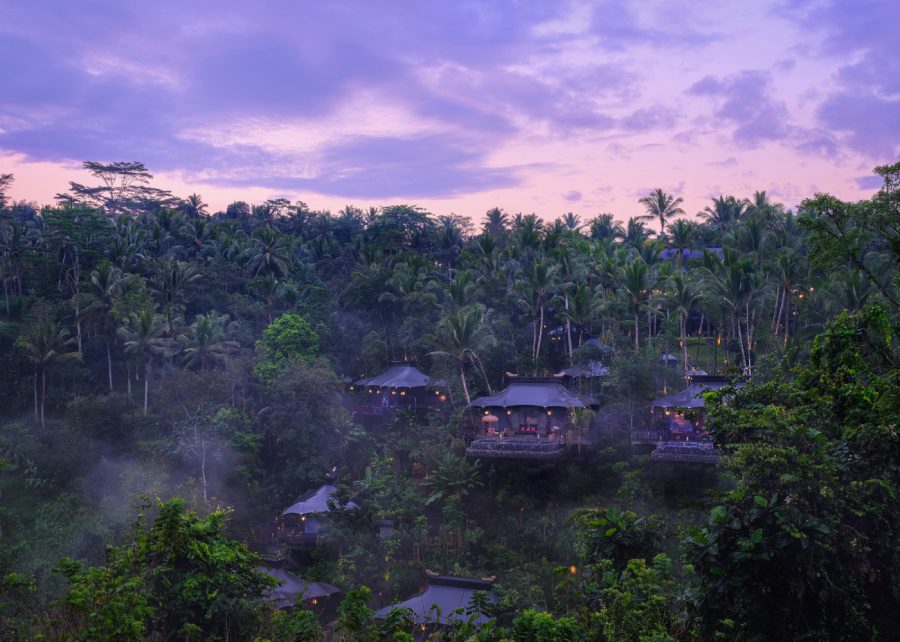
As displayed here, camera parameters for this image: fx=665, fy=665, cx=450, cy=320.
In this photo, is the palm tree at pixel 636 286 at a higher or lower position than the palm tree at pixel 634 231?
lower

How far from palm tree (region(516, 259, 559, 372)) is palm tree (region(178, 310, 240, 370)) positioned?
66.8 feet

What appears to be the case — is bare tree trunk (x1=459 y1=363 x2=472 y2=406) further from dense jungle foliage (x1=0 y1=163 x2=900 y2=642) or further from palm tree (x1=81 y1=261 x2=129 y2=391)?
palm tree (x1=81 y1=261 x2=129 y2=391)

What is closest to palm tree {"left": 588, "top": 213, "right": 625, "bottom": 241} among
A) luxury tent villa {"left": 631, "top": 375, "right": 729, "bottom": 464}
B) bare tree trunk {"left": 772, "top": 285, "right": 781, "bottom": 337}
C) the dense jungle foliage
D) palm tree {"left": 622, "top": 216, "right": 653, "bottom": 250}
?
palm tree {"left": 622, "top": 216, "right": 653, "bottom": 250}

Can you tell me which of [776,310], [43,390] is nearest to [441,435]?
[776,310]

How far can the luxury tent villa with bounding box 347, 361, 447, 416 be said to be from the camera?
144 feet

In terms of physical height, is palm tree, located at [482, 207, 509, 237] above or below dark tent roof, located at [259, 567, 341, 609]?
above

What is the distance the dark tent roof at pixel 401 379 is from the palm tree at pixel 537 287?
24.4ft

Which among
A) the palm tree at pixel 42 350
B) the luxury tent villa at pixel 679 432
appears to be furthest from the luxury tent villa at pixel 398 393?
the palm tree at pixel 42 350

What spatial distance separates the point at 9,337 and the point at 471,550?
3568 centimetres

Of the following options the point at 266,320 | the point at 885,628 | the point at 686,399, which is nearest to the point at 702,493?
the point at 686,399

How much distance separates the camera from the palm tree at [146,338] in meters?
42.5

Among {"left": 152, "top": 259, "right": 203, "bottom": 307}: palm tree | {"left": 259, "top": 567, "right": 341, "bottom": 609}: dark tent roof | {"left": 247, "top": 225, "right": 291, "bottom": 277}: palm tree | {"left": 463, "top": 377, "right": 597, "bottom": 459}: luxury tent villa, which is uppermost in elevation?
{"left": 247, "top": 225, "right": 291, "bottom": 277}: palm tree

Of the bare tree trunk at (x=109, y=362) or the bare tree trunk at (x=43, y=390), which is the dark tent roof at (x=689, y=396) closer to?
the bare tree trunk at (x=109, y=362)

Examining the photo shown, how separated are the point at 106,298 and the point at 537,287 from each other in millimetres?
29961
